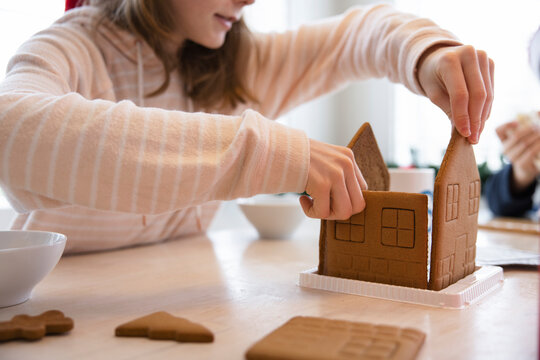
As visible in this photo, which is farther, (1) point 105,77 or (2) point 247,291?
(1) point 105,77

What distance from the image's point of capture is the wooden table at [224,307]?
1.47 feet

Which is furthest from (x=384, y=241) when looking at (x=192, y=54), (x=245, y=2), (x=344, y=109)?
(x=344, y=109)

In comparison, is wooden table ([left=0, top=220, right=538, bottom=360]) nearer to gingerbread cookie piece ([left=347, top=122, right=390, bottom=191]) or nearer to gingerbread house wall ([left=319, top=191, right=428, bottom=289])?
gingerbread house wall ([left=319, top=191, right=428, bottom=289])

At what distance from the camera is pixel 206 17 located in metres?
1.02

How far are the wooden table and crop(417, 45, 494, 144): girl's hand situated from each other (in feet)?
0.80

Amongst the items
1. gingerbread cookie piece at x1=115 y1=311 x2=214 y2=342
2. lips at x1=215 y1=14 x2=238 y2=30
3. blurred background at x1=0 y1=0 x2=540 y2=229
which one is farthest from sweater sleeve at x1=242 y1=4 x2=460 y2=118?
blurred background at x1=0 y1=0 x2=540 y2=229

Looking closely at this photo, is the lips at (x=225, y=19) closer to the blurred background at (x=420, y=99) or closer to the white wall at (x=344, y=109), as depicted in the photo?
the blurred background at (x=420, y=99)

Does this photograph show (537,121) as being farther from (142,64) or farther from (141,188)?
(141,188)

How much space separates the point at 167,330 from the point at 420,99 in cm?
287

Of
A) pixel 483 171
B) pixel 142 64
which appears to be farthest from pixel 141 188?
pixel 483 171

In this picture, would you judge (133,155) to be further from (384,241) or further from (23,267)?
(384,241)

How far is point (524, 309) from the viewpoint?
58 cm

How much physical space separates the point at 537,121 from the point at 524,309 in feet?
3.07

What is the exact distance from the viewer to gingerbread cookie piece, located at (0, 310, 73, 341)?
47cm
